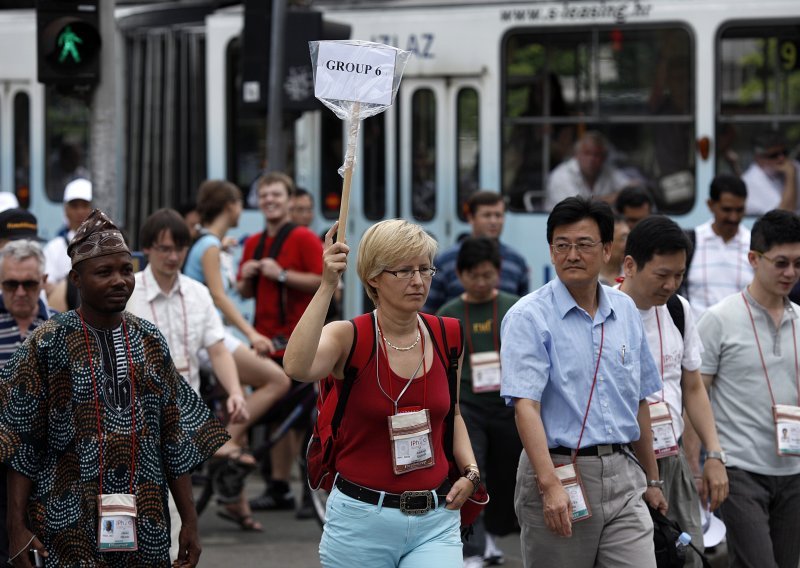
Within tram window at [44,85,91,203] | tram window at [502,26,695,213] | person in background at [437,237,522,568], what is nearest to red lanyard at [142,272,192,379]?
person in background at [437,237,522,568]

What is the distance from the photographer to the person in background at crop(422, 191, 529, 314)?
8.27m

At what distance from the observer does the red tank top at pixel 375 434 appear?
4.55 m

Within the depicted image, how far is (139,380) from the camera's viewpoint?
465 centimetres

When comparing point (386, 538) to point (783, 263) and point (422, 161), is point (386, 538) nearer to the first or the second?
point (783, 263)

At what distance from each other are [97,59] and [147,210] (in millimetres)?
4485

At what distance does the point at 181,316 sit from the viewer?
22.1 ft

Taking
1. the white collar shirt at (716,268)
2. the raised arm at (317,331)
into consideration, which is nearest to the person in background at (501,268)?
the white collar shirt at (716,268)

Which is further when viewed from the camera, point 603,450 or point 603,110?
point 603,110

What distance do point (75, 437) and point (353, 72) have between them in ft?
4.80

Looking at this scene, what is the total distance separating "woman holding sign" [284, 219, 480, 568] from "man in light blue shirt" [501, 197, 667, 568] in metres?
0.33

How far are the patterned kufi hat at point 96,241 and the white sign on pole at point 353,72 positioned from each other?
83 centimetres

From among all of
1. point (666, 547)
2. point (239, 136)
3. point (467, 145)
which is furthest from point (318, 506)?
point (239, 136)

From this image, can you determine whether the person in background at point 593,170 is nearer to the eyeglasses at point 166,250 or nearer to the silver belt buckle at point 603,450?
the eyeglasses at point 166,250

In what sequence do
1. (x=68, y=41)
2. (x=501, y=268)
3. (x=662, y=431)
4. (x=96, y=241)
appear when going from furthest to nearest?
(x=68, y=41) → (x=501, y=268) → (x=662, y=431) → (x=96, y=241)
